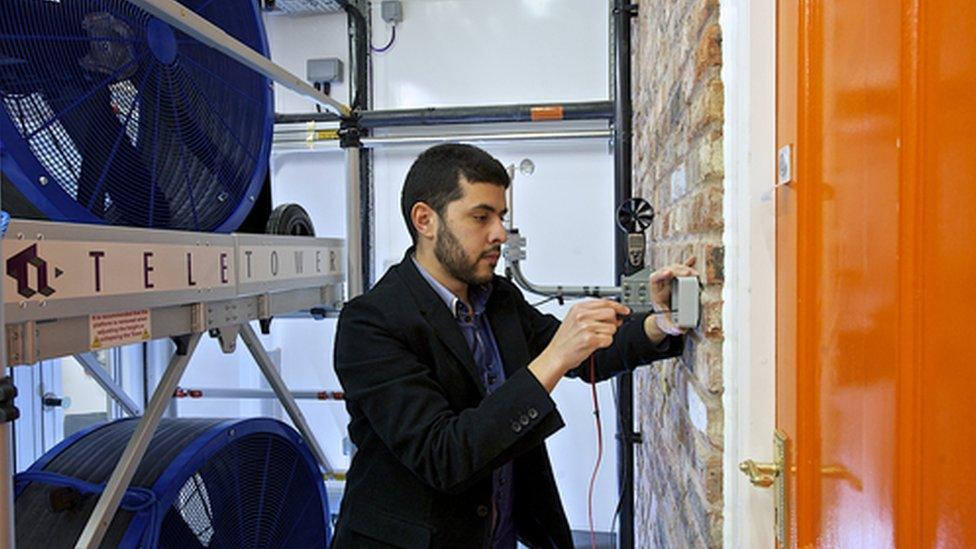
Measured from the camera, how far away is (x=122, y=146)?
1365 millimetres

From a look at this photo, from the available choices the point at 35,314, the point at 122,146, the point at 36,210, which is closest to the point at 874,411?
the point at 35,314

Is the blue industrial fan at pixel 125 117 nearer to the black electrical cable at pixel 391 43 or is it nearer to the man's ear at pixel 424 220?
the man's ear at pixel 424 220

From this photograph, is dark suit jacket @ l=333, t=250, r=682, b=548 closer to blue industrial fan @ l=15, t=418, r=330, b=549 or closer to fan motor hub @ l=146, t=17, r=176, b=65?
blue industrial fan @ l=15, t=418, r=330, b=549

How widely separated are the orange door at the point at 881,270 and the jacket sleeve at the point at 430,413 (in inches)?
19.8

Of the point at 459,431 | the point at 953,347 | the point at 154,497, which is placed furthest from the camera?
the point at 154,497

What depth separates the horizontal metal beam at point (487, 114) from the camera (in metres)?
3.02

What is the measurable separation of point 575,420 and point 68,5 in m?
2.67

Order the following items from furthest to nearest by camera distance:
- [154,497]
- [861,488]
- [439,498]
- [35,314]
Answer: [154,497] → [439,498] → [35,314] → [861,488]

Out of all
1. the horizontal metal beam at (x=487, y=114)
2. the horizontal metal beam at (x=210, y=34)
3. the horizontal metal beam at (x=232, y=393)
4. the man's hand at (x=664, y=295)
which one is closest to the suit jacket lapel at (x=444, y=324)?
the man's hand at (x=664, y=295)

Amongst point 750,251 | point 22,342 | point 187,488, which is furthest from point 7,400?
point 750,251

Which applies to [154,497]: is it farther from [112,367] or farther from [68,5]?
[112,367]

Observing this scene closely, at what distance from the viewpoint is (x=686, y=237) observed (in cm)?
127

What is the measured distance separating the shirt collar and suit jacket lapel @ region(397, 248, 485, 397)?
0.03 metres

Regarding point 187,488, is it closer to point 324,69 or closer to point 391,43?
point 324,69
